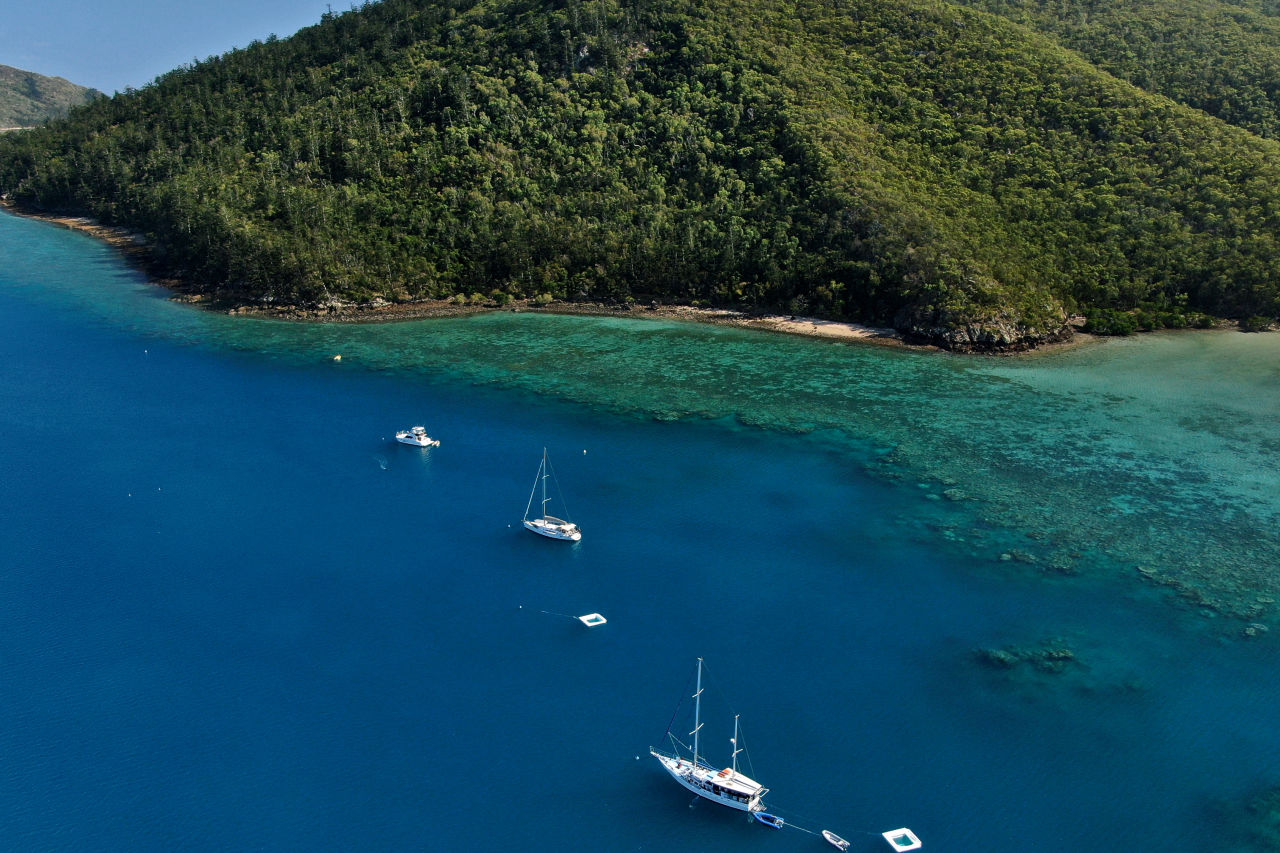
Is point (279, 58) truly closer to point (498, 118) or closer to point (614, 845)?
point (498, 118)

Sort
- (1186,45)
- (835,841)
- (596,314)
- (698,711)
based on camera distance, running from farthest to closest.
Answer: (1186,45)
(596,314)
(698,711)
(835,841)

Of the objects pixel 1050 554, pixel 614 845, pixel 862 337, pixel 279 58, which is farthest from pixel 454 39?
pixel 614 845

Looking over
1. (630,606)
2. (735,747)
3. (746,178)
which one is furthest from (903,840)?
(746,178)

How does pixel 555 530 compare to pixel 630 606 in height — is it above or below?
above

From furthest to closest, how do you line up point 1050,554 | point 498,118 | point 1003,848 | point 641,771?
point 498,118
point 1050,554
point 641,771
point 1003,848

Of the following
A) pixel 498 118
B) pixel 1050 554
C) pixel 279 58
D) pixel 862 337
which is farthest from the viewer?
pixel 279 58

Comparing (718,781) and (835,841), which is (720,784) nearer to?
(718,781)
